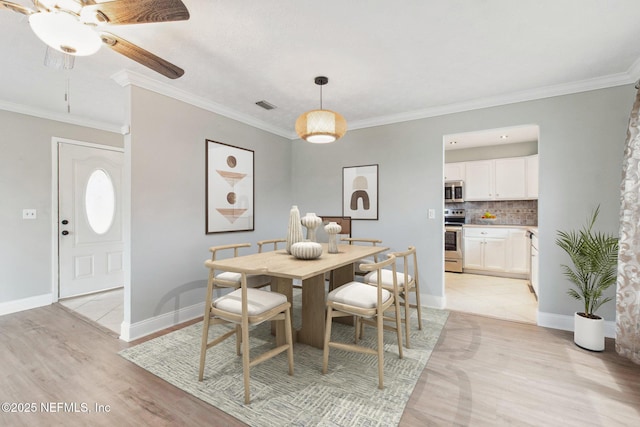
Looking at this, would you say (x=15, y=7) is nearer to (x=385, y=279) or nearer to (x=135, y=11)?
(x=135, y=11)

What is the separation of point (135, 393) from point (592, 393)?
2.94m

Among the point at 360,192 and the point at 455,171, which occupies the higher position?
the point at 455,171

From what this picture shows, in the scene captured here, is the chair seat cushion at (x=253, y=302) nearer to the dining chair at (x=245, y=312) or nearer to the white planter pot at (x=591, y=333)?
the dining chair at (x=245, y=312)

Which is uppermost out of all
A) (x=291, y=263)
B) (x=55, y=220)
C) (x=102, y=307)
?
(x=55, y=220)

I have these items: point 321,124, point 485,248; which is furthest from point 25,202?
point 485,248

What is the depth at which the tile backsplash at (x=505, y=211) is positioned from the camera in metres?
5.20

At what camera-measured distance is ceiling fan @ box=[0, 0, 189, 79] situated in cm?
126

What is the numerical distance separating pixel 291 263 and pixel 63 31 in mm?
1742

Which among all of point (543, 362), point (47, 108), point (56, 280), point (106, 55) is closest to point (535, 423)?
point (543, 362)

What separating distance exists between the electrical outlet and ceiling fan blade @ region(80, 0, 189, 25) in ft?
10.8

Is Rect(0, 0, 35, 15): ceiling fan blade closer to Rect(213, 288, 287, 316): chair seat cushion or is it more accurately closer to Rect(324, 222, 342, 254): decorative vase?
Rect(213, 288, 287, 316): chair seat cushion

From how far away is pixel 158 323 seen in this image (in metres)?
2.80

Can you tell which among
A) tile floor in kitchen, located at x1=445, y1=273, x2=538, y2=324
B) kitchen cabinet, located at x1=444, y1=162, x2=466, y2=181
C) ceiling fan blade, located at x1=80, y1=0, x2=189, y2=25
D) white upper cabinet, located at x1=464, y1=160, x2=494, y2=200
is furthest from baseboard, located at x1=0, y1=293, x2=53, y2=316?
white upper cabinet, located at x1=464, y1=160, x2=494, y2=200

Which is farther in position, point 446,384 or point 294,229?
point 294,229
